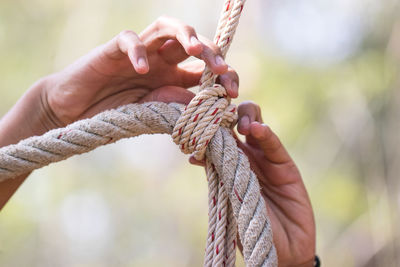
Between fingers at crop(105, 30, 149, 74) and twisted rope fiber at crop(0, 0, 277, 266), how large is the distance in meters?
0.09

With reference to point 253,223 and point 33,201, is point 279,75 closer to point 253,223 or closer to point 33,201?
point 33,201

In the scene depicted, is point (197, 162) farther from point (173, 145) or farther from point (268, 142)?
point (173, 145)

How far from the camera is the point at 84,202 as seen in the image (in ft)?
11.0

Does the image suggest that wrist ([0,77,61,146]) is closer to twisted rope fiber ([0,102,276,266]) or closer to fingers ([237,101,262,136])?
twisted rope fiber ([0,102,276,266])

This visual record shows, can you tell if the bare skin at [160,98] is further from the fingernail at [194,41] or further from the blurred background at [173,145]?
the blurred background at [173,145]

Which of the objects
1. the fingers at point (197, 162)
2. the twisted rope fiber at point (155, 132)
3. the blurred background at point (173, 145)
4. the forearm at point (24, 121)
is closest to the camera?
the twisted rope fiber at point (155, 132)

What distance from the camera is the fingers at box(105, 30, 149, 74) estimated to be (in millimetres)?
656

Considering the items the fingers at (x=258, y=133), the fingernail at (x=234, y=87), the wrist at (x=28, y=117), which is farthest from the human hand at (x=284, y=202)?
the wrist at (x=28, y=117)

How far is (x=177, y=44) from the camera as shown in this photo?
2.55ft

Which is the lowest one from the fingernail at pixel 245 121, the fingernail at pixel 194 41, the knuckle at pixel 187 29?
the fingernail at pixel 245 121

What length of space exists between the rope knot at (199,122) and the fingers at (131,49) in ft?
0.30

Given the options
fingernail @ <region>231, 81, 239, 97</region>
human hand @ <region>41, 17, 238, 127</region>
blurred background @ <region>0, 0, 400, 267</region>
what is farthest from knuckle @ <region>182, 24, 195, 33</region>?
blurred background @ <region>0, 0, 400, 267</region>

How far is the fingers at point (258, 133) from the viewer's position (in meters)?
0.77

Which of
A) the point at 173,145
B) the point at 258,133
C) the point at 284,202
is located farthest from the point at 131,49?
the point at 173,145
